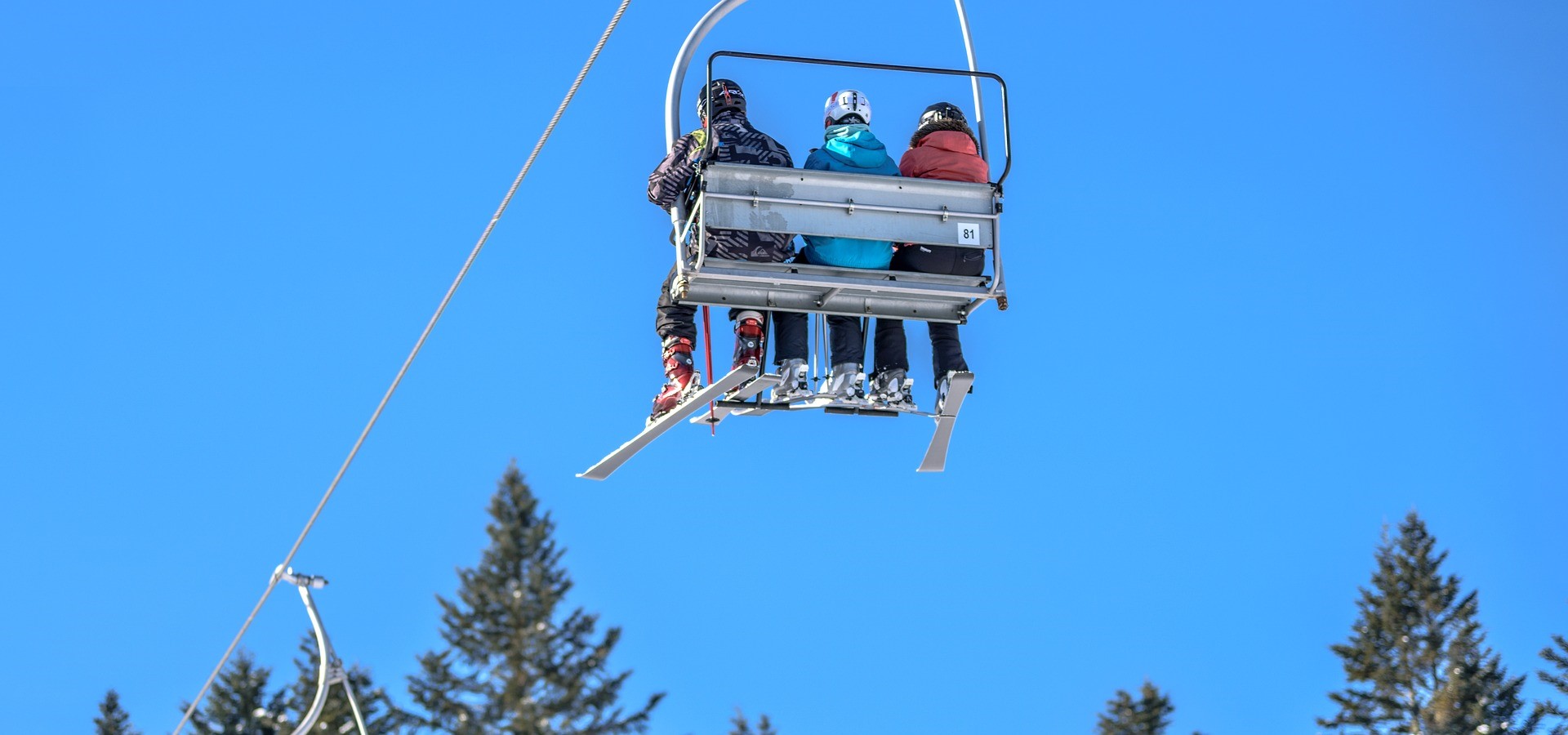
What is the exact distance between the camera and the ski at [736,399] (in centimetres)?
1423

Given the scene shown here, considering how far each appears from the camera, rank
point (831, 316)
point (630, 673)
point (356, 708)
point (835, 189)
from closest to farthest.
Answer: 1. point (835, 189)
2. point (831, 316)
3. point (356, 708)
4. point (630, 673)

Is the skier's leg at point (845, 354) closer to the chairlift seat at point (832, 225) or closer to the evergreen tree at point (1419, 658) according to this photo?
the chairlift seat at point (832, 225)

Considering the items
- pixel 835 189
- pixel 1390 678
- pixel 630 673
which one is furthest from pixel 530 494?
pixel 835 189

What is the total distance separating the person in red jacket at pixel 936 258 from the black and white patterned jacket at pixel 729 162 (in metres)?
0.76

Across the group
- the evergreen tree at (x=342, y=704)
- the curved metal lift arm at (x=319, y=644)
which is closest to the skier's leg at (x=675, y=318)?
the curved metal lift arm at (x=319, y=644)

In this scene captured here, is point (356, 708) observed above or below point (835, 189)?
below

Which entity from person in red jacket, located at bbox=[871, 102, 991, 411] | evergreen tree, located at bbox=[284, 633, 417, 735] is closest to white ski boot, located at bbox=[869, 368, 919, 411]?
person in red jacket, located at bbox=[871, 102, 991, 411]

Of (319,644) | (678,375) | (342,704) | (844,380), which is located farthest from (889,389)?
(342,704)

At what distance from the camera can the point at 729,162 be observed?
13617 millimetres

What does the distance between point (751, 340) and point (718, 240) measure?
3.36 ft

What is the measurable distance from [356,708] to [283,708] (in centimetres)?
2609

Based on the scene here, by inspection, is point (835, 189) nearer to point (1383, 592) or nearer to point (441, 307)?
point (441, 307)

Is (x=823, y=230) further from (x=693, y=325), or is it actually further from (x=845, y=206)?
(x=693, y=325)

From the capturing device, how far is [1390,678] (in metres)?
45.2
